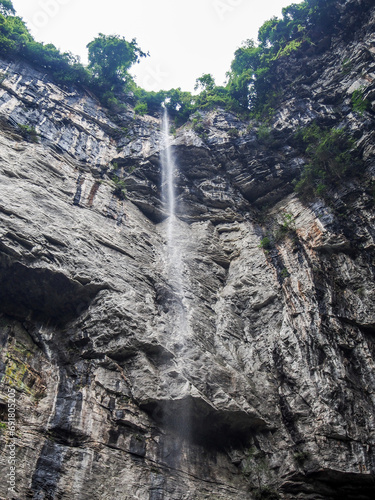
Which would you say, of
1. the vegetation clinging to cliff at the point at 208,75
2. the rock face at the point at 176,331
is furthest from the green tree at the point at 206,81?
the rock face at the point at 176,331

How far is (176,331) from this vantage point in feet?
29.8

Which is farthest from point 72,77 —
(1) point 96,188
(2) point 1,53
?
(1) point 96,188

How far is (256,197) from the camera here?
51.1 ft

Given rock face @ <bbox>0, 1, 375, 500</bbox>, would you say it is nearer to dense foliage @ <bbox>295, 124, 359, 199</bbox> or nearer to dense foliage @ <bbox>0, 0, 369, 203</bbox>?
dense foliage @ <bbox>295, 124, 359, 199</bbox>

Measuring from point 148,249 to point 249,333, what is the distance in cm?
449

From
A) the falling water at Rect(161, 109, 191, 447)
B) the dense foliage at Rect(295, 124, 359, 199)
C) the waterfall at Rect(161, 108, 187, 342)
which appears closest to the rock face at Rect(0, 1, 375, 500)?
the falling water at Rect(161, 109, 191, 447)

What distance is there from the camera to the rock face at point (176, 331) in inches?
274

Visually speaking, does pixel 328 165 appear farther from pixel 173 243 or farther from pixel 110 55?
pixel 110 55

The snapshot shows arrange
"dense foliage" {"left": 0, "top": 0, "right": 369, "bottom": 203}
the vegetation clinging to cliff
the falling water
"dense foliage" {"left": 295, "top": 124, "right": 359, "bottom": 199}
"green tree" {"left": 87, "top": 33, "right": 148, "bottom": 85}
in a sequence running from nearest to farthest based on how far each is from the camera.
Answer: the falling water → "dense foliage" {"left": 295, "top": 124, "right": 359, "bottom": 199} → "dense foliage" {"left": 0, "top": 0, "right": 369, "bottom": 203} → the vegetation clinging to cliff → "green tree" {"left": 87, "top": 33, "right": 148, "bottom": 85}

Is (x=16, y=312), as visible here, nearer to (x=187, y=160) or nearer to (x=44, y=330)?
(x=44, y=330)

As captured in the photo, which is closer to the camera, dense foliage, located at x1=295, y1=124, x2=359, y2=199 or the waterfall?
the waterfall

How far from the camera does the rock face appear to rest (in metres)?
6.95

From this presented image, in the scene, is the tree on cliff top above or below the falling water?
A: above

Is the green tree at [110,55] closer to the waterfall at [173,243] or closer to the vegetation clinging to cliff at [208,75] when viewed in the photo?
the vegetation clinging to cliff at [208,75]
